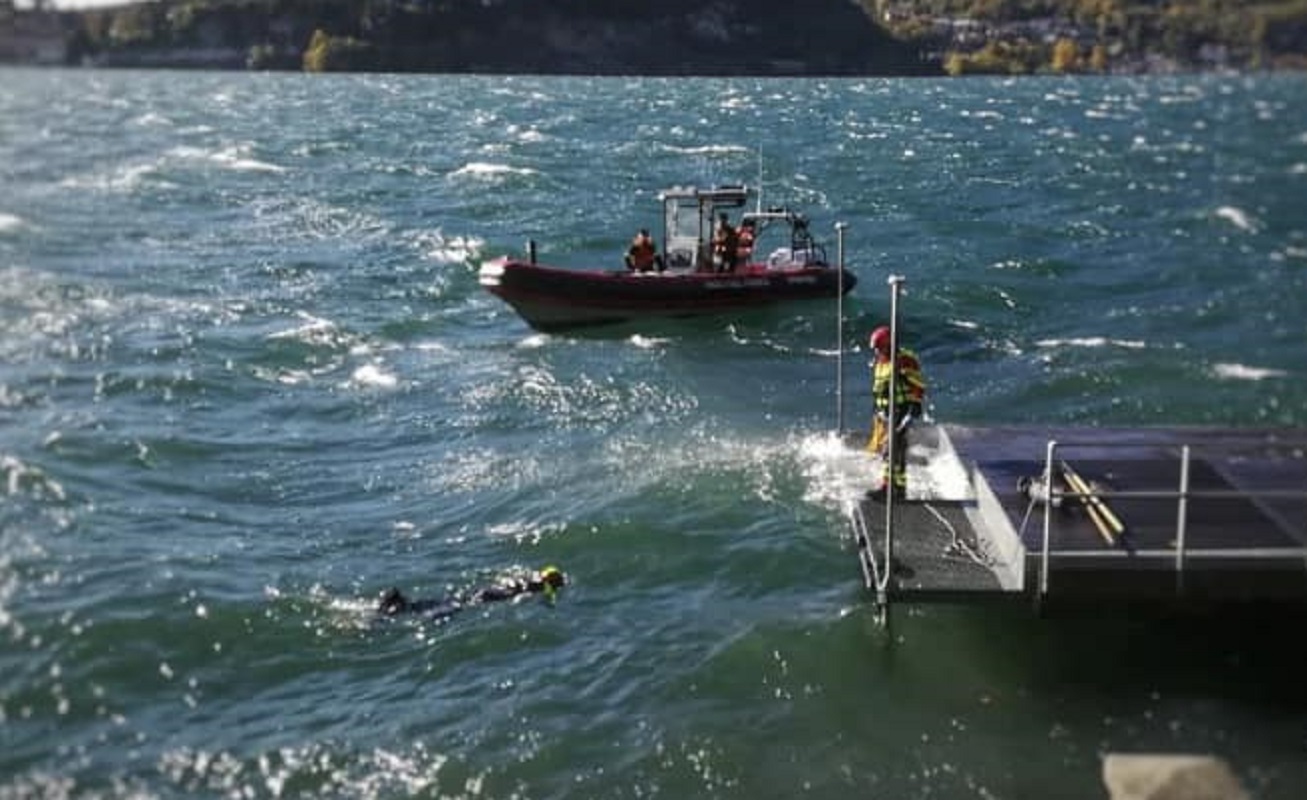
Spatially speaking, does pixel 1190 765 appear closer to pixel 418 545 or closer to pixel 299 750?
pixel 299 750

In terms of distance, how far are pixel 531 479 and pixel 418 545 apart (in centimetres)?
255

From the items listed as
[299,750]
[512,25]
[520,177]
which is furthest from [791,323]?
[512,25]

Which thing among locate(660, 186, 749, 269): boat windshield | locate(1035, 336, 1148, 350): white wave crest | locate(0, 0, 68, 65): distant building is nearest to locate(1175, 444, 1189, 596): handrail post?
locate(0, 0, 68, 65): distant building

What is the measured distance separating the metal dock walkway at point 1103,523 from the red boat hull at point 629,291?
11.9m

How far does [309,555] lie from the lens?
45.9 ft

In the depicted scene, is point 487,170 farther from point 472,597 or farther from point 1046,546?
point 1046,546

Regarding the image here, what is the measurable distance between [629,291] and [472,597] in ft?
43.3

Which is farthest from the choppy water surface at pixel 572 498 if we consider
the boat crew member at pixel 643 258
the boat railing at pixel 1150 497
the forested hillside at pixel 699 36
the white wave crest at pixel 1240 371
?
the boat crew member at pixel 643 258

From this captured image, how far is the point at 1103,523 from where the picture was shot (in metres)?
11.1

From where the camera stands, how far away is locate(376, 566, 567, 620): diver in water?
40.8ft

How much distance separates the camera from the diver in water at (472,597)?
12430mm

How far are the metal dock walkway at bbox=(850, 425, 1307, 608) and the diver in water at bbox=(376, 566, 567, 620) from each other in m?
2.93

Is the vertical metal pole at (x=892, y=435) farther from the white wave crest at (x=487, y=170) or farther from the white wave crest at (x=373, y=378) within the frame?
the white wave crest at (x=487, y=170)

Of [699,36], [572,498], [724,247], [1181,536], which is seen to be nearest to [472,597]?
[572,498]
